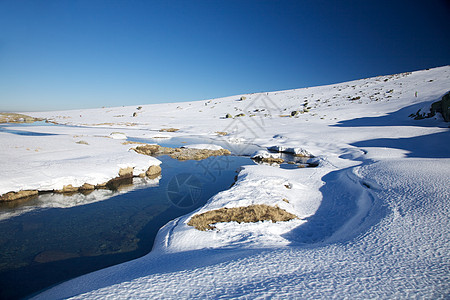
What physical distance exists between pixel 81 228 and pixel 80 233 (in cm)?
29

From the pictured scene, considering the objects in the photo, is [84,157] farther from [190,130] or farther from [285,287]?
[190,130]

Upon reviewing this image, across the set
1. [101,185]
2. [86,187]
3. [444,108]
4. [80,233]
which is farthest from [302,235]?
[444,108]

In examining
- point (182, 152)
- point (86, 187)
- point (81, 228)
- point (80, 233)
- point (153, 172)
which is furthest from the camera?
point (182, 152)

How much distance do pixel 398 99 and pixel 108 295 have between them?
129ft

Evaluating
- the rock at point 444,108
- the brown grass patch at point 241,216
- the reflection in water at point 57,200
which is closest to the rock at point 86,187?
the reflection in water at point 57,200

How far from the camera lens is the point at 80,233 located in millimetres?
6102

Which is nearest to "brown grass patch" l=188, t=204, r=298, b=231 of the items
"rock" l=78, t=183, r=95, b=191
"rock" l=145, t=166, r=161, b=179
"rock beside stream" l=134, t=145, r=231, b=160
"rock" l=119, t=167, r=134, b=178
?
"rock" l=78, t=183, r=95, b=191

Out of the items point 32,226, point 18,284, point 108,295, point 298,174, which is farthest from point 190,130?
point 108,295

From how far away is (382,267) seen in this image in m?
2.73

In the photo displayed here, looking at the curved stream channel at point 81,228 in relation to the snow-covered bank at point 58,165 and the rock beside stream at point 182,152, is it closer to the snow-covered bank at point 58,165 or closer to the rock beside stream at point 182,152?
the snow-covered bank at point 58,165

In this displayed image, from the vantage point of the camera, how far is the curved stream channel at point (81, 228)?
4.71m

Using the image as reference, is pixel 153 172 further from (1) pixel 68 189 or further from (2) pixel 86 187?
(1) pixel 68 189

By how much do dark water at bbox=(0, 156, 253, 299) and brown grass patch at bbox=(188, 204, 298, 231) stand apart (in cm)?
154

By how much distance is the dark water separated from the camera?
4.66m
